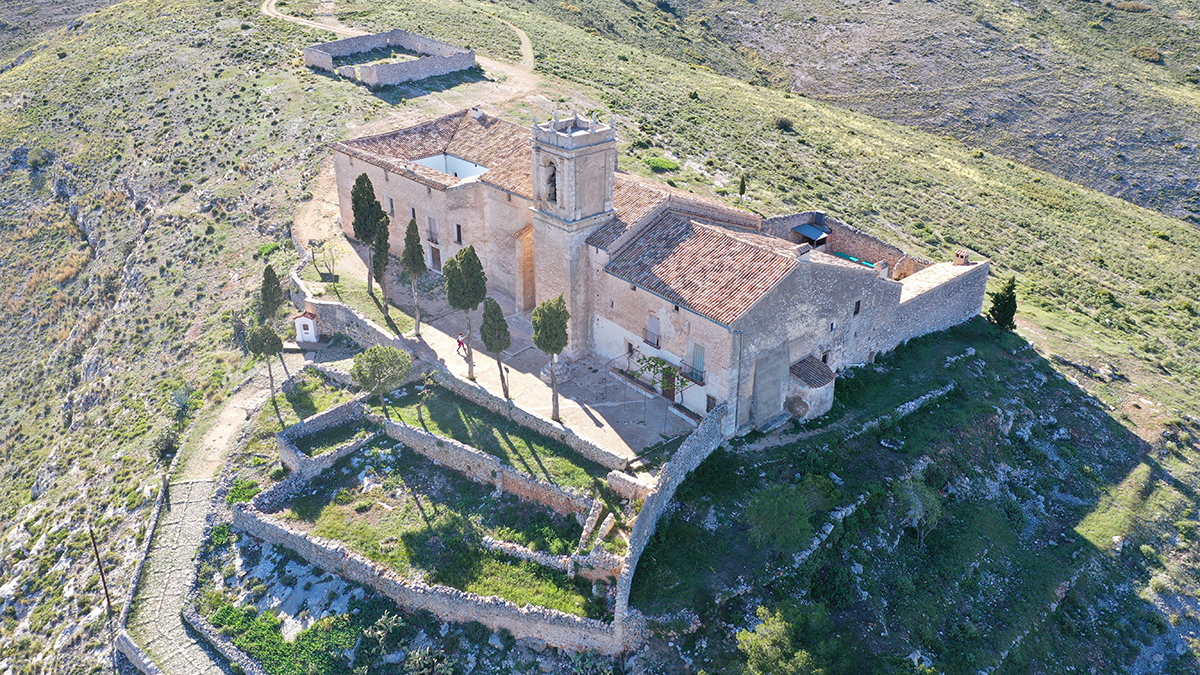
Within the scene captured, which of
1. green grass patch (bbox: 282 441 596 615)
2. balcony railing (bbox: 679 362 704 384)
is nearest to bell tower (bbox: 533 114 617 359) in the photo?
balcony railing (bbox: 679 362 704 384)

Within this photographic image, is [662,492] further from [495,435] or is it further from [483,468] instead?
[495,435]

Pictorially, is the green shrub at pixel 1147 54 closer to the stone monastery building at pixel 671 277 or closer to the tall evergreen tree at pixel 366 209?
the stone monastery building at pixel 671 277

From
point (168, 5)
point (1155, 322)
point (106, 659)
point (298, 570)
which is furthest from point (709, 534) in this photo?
point (168, 5)

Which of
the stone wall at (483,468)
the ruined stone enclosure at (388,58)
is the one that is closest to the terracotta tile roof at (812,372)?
the stone wall at (483,468)

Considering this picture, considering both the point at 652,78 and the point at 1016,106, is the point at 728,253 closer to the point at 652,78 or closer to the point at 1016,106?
the point at 652,78

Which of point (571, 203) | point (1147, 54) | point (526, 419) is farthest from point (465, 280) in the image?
point (1147, 54)
